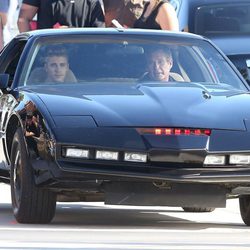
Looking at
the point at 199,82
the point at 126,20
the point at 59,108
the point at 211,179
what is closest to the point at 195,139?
the point at 211,179

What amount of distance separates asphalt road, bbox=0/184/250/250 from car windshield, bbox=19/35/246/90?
1116 millimetres

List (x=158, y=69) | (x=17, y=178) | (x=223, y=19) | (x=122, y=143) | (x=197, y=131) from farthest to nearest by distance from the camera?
1. (x=223, y=19)
2. (x=158, y=69)
3. (x=17, y=178)
4. (x=197, y=131)
5. (x=122, y=143)

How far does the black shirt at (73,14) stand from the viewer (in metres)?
14.1

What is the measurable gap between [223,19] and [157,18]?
375 centimetres

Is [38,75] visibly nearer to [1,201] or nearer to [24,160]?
[24,160]

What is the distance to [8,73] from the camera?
11156mm

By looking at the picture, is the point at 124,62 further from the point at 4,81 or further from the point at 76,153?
the point at 76,153

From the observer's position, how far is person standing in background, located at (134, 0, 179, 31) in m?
14.2

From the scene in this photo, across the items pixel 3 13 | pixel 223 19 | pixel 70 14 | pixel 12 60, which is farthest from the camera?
pixel 3 13

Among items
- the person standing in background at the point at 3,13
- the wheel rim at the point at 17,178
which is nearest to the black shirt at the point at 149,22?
the person standing in background at the point at 3,13

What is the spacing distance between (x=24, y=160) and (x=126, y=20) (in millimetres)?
5182

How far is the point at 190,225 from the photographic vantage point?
33.4ft

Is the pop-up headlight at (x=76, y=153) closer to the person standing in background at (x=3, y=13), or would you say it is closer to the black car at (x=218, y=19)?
the black car at (x=218, y=19)

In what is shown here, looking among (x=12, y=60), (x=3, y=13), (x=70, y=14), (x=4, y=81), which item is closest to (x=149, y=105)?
(x=4, y=81)
